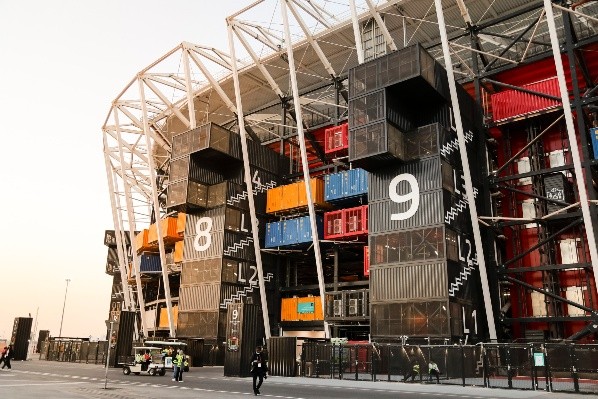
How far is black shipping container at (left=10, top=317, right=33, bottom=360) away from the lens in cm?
5034

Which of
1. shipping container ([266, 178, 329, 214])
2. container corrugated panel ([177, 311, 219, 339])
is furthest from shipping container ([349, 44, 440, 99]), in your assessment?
container corrugated panel ([177, 311, 219, 339])

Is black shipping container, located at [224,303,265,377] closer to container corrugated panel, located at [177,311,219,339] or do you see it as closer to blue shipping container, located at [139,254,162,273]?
container corrugated panel, located at [177,311,219,339]

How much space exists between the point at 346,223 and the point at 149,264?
43.3 m

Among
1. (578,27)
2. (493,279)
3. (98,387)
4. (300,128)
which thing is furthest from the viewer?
(578,27)

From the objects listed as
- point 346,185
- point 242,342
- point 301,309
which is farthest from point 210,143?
point 242,342

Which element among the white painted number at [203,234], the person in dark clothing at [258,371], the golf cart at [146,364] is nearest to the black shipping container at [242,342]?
the golf cart at [146,364]

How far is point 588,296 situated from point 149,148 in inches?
1941

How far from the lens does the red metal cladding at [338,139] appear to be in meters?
53.6

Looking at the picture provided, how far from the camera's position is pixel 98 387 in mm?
23812

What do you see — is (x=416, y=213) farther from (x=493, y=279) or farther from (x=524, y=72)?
(x=524, y=72)

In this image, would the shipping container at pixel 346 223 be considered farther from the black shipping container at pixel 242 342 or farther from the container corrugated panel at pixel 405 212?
the black shipping container at pixel 242 342

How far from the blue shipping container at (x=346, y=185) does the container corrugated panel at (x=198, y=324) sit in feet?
58.6

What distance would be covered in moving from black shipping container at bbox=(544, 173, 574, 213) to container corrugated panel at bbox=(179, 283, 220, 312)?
34114mm

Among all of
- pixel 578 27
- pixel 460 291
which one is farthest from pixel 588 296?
pixel 578 27
